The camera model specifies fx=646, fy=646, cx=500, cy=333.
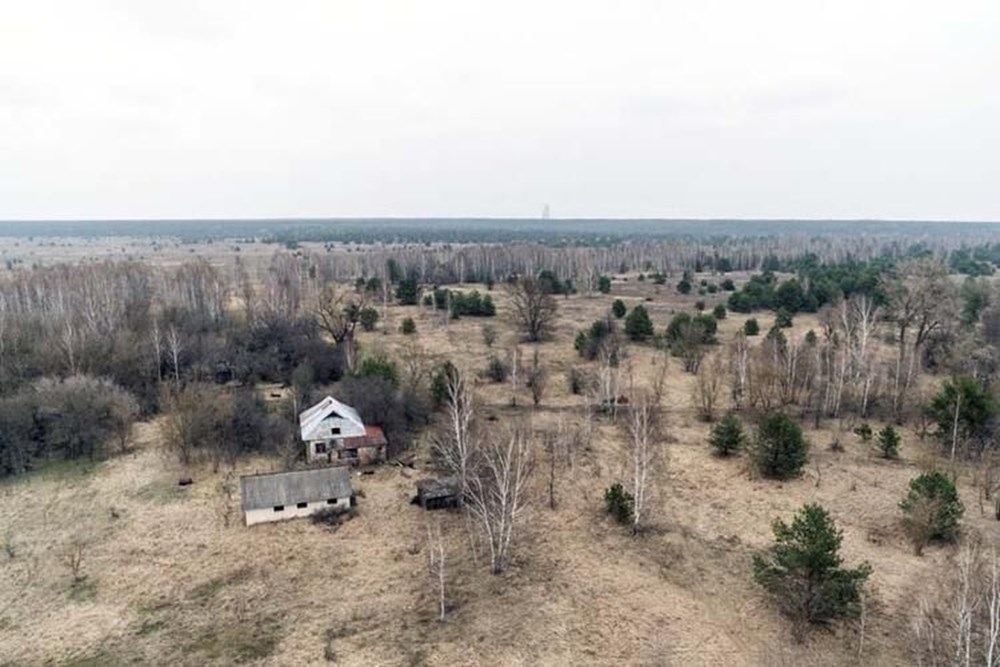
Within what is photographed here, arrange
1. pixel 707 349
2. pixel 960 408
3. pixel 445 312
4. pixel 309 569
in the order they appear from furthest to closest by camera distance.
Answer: pixel 445 312 → pixel 707 349 → pixel 960 408 → pixel 309 569

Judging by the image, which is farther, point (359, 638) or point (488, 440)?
point (488, 440)

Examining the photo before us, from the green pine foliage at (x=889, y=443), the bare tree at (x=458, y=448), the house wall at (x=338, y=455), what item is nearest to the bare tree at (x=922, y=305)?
the green pine foliage at (x=889, y=443)

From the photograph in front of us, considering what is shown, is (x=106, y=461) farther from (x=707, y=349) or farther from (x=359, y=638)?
(x=707, y=349)

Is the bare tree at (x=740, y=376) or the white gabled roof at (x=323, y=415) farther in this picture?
the bare tree at (x=740, y=376)

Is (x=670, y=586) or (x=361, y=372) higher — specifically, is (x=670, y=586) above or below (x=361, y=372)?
below

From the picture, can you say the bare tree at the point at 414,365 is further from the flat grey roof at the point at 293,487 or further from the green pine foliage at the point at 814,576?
the green pine foliage at the point at 814,576

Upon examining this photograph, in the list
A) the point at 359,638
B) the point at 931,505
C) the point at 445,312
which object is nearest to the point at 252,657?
the point at 359,638

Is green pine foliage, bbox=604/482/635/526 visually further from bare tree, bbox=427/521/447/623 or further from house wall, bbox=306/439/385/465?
house wall, bbox=306/439/385/465

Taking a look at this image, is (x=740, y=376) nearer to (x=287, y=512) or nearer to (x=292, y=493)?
(x=292, y=493)
